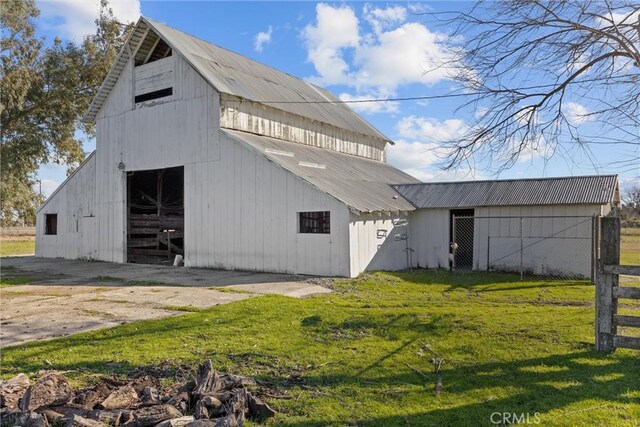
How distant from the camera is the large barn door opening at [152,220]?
69.5 ft

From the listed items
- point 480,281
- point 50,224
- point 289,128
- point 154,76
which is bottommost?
point 480,281

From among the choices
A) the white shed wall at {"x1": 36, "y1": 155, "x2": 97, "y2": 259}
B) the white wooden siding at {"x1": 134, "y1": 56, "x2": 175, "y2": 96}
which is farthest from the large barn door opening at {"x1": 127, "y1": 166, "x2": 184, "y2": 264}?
the white wooden siding at {"x1": 134, "y1": 56, "x2": 175, "y2": 96}

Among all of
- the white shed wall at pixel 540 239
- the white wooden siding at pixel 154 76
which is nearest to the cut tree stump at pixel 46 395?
the white shed wall at pixel 540 239

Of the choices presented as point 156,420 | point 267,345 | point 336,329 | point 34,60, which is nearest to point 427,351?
point 336,329

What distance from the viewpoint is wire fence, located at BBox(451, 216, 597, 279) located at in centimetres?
1580

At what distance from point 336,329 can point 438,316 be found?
2.01 meters

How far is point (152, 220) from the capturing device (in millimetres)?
21703

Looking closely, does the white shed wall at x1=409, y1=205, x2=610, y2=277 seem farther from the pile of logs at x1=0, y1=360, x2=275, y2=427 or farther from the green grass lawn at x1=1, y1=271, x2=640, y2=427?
the pile of logs at x1=0, y1=360, x2=275, y2=427

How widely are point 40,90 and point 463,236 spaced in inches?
1025

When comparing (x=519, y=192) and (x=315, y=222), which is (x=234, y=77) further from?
(x=519, y=192)

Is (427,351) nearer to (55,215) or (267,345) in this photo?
(267,345)

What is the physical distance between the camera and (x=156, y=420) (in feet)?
13.3

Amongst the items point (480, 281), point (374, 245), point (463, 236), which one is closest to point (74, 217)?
point (374, 245)

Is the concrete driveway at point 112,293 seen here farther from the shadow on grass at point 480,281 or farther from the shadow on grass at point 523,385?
the shadow on grass at point 523,385
